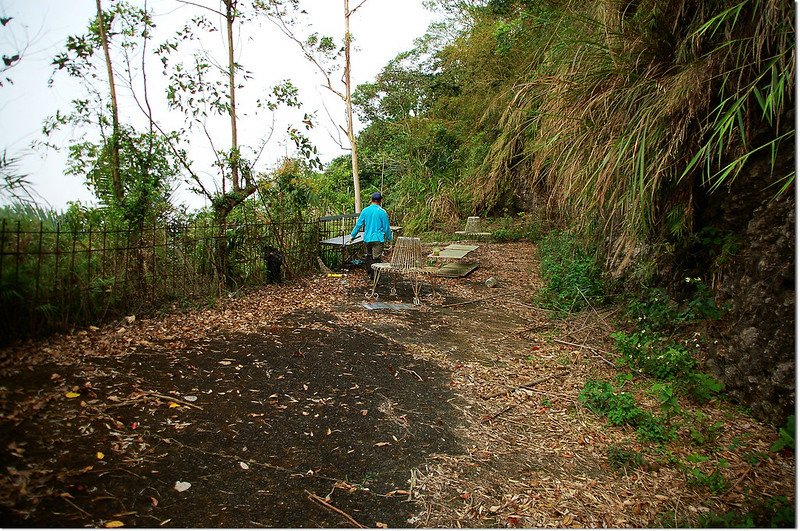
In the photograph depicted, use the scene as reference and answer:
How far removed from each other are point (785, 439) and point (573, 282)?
3.10 m

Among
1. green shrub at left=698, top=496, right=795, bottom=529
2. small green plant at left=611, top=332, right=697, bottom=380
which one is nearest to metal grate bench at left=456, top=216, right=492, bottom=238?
small green plant at left=611, top=332, right=697, bottom=380

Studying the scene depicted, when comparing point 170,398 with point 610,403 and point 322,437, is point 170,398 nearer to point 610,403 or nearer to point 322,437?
point 322,437

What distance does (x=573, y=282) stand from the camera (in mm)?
5395

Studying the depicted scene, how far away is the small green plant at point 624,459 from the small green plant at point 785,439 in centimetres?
67

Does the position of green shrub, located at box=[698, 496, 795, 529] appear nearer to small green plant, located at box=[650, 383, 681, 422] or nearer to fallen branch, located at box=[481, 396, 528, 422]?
small green plant, located at box=[650, 383, 681, 422]

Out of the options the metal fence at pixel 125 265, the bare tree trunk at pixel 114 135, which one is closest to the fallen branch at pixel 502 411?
the metal fence at pixel 125 265

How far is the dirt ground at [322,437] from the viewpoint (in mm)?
1793

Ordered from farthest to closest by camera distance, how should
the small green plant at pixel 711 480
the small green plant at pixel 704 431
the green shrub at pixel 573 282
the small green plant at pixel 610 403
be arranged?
the green shrub at pixel 573 282 → the small green plant at pixel 610 403 → the small green plant at pixel 704 431 → the small green plant at pixel 711 480

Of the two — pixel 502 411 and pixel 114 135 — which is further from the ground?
pixel 114 135

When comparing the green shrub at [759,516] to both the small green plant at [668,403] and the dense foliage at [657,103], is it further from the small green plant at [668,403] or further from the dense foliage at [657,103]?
the dense foliage at [657,103]

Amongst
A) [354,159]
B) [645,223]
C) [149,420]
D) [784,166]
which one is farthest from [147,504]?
[354,159]

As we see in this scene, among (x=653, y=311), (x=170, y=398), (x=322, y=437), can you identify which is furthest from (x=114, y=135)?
(x=653, y=311)

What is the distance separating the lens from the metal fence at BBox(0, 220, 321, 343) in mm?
1266

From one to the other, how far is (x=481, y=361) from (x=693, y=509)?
201 cm
